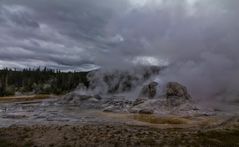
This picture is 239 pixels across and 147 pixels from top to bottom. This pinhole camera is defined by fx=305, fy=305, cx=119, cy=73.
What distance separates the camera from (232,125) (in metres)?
35.3

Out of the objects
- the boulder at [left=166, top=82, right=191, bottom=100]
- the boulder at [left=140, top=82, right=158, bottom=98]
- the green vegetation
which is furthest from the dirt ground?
the green vegetation

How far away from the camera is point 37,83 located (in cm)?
13800

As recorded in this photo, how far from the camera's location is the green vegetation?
4775 inches

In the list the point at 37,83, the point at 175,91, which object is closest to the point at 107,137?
the point at 175,91

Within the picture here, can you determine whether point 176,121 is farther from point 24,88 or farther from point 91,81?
point 24,88

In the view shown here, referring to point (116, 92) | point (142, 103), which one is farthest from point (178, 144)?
point (116, 92)

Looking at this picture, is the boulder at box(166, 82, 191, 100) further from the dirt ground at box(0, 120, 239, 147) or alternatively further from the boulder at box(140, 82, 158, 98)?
the dirt ground at box(0, 120, 239, 147)

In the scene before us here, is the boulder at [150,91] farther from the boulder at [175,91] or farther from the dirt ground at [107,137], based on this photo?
the dirt ground at [107,137]

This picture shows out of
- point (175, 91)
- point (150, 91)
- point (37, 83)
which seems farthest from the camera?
point (37, 83)

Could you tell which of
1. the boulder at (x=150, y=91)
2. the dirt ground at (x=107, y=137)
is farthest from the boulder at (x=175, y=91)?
the dirt ground at (x=107, y=137)

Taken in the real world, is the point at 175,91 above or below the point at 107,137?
above

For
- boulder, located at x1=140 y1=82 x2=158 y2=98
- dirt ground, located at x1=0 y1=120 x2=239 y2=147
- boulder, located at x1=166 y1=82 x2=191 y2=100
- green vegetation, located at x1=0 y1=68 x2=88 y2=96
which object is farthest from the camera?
green vegetation, located at x1=0 y1=68 x2=88 y2=96

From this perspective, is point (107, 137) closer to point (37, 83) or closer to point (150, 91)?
point (150, 91)

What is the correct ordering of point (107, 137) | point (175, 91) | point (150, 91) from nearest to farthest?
point (107, 137) < point (175, 91) < point (150, 91)
